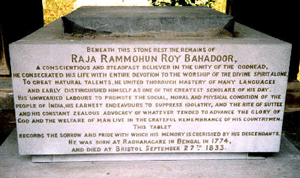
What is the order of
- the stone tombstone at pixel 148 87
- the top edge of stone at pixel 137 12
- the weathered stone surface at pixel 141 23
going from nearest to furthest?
the stone tombstone at pixel 148 87
the weathered stone surface at pixel 141 23
the top edge of stone at pixel 137 12

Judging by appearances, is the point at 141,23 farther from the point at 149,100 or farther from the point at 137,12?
the point at 149,100

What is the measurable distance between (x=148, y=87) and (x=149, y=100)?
107 millimetres

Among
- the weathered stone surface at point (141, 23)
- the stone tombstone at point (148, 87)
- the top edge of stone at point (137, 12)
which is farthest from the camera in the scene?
the top edge of stone at point (137, 12)

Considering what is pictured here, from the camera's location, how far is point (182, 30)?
249 cm

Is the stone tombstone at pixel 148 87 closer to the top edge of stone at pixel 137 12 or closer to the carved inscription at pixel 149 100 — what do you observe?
the carved inscription at pixel 149 100

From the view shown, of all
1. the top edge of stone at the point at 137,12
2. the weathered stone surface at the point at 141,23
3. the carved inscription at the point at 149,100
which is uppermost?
the top edge of stone at the point at 137,12

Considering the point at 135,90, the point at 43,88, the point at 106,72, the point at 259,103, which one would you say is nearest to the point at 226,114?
the point at 259,103

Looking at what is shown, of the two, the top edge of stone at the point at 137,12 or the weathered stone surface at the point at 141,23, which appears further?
the top edge of stone at the point at 137,12

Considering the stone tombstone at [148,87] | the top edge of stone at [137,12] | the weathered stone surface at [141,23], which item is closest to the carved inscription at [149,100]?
the stone tombstone at [148,87]

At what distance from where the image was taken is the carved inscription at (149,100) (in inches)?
89.3

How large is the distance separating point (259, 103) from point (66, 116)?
1.50 metres

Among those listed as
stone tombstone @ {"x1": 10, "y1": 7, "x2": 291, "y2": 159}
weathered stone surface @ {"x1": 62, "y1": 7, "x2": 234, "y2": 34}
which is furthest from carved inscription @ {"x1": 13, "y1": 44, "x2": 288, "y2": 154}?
weathered stone surface @ {"x1": 62, "y1": 7, "x2": 234, "y2": 34}

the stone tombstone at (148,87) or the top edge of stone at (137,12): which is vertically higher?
the top edge of stone at (137,12)

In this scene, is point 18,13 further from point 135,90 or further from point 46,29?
point 135,90
